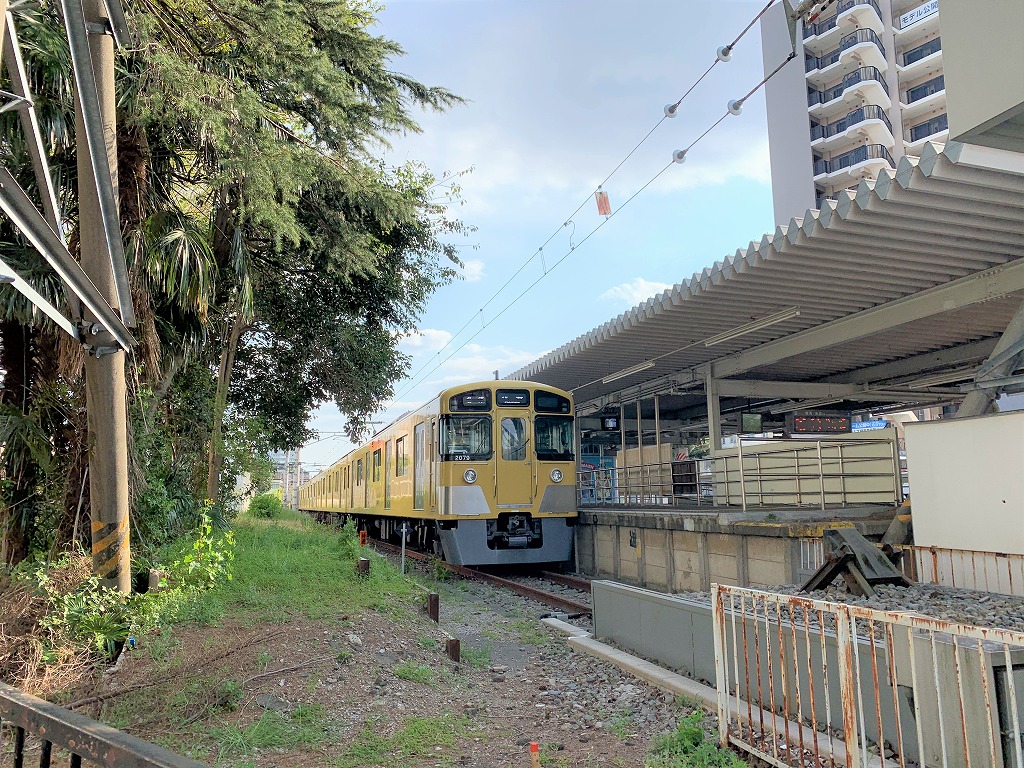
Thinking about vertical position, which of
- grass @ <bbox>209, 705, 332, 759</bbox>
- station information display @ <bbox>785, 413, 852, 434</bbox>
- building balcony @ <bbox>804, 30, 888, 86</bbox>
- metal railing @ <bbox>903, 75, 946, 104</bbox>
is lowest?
grass @ <bbox>209, 705, 332, 759</bbox>

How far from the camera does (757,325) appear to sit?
465 inches

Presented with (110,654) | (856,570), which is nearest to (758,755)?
(856,570)

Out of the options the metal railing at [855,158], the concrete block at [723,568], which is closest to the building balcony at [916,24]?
the metal railing at [855,158]

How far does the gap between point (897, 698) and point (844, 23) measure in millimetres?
50197

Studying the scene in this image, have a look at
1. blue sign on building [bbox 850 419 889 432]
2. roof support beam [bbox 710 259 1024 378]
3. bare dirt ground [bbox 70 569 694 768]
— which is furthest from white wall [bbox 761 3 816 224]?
bare dirt ground [bbox 70 569 694 768]

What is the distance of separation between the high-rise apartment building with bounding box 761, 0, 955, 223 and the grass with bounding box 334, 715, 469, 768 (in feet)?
148

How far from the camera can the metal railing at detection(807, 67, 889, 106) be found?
43750 mm

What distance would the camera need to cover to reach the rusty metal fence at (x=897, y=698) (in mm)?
3170

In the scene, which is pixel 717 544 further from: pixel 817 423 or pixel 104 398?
pixel 817 423

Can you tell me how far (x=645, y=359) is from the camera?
48.5 ft

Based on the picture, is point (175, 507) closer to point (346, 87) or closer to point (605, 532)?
point (346, 87)

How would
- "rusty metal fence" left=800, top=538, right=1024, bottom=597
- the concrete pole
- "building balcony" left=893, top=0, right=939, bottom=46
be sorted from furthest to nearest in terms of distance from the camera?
"building balcony" left=893, top=0, right=939, bottom=46
"rusty metal fence" left=800, top=538, right=1024, bottom=597
the concrete pole

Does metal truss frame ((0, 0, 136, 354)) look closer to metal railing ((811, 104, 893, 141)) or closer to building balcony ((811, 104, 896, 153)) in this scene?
building balcony ((811, 104, 896, 153))

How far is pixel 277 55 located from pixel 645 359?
29.1 ft
